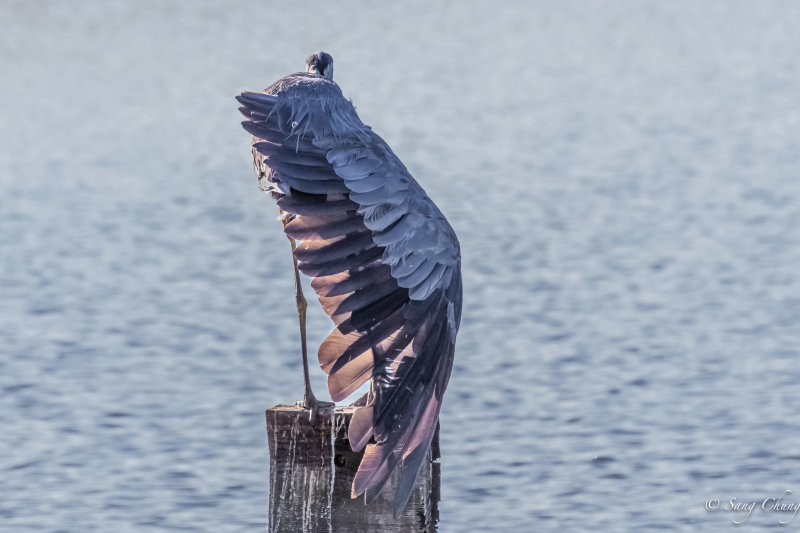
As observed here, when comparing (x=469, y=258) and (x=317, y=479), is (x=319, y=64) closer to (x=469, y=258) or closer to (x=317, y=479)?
(x=317, y=479)

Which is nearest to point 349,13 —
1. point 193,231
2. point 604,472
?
point 193,231

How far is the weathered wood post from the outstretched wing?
28 centimetres

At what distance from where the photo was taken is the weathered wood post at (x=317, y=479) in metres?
5.31

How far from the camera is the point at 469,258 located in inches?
510

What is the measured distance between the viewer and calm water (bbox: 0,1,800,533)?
8.60 meters

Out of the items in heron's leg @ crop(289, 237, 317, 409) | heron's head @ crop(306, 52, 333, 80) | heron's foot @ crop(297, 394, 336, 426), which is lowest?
heron's foot @ crop(297, 394, 336, 426)

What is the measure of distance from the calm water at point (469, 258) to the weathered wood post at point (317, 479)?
2.53 m

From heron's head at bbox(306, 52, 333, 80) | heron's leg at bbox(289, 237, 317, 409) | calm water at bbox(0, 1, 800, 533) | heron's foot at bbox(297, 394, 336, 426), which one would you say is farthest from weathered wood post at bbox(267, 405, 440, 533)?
calm water at bbox(0, 1, 800, 533)

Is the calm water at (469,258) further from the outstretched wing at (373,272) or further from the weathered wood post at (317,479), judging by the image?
the outstretched wing at (373,272)

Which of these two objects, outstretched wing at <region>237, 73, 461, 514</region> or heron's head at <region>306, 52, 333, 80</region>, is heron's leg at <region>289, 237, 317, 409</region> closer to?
outstretched wing at <region>237, 73, 461, 514</region>

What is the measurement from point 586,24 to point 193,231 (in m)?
11.1

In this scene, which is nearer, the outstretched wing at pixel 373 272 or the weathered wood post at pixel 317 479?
the outstretched wing at pixel 373 272

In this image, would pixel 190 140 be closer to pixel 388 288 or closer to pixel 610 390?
pixel 610 390

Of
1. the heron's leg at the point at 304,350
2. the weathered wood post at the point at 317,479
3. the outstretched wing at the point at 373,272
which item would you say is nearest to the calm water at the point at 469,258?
the heron's leg at the point at 304,350
